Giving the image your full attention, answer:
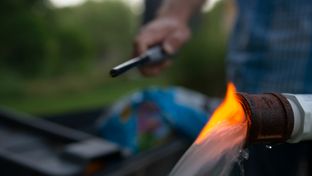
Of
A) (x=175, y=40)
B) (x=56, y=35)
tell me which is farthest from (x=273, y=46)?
(x=56, y=35)

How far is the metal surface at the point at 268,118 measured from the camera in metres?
0.52

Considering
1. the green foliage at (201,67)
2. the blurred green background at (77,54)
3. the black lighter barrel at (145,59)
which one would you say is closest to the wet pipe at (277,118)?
the black lighter barrel at (145,59)

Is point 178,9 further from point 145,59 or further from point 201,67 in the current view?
point 201,67

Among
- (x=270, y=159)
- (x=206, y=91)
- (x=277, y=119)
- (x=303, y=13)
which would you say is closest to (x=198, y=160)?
(x=277, y=119)

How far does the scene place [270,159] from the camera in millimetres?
942

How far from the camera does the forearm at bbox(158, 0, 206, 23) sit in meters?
1.24

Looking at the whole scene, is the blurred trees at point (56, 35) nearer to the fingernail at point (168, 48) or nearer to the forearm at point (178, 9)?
the forearm at point (178, 9)

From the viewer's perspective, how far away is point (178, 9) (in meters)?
1.25

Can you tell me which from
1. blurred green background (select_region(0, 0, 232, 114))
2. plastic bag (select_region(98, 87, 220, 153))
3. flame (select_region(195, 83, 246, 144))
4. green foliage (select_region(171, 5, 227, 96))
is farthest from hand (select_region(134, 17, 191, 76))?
green foliage (select_region(171, 5, 227, 96))

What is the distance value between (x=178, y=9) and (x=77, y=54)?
212 inches

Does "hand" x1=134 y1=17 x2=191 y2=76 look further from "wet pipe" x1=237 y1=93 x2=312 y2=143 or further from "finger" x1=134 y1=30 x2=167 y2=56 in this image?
"wet pipe" x1=237 y1=93 x2=312 y2=143

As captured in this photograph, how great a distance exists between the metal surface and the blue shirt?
0.53 meters

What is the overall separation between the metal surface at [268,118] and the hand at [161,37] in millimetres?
555

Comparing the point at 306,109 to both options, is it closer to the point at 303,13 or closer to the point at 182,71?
the point at 303,13
